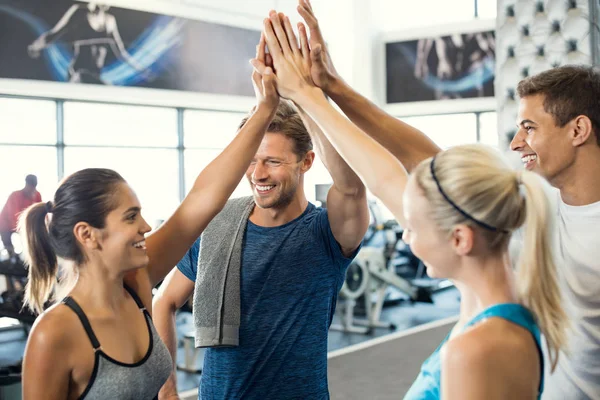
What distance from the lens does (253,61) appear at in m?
1.72

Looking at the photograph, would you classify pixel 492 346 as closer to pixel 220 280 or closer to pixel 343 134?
pixel 343 134

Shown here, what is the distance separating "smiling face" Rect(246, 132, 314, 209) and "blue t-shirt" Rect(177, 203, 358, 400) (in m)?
0.09

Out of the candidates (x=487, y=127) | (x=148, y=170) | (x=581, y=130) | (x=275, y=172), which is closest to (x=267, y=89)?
(x=275, y=172)

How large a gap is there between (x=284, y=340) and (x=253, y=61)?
2.33ft

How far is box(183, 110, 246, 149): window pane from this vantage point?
938cm

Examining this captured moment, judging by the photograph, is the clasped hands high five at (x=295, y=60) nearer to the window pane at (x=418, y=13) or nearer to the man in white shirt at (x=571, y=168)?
the man in white shirt at (x=571, y=168)

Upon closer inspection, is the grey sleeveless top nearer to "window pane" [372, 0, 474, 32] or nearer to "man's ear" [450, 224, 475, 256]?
"man's ear" [450, 224, 475, 256]

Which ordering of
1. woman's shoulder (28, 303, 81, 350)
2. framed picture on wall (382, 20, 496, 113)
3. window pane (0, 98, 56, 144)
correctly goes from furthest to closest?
framed picture on wall (382, 20, 496, 113)
window pane (0, 98, 56, 144)
woman's shoulder (28, 303, 81, 350)

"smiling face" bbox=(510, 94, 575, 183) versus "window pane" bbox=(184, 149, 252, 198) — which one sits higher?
"window pane" bbox=(184, 149, 252, 198)

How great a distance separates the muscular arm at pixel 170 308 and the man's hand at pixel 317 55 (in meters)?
0.70

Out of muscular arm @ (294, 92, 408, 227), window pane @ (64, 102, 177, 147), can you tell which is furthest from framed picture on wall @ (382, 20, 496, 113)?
muscular arm @ (294, 92, 408, 227)

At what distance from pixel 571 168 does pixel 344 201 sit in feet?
1.92

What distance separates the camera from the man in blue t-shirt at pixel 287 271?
165cm

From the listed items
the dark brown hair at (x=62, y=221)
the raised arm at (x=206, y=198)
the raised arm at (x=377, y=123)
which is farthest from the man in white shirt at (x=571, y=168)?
the dark brown hair at (x=62, y=221)
